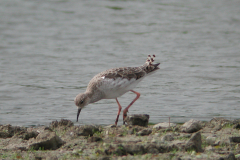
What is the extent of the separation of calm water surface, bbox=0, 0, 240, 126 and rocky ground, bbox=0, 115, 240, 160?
163 centimetres

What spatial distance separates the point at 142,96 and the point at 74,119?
2787mm

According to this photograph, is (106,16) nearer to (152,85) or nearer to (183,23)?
(183,23)

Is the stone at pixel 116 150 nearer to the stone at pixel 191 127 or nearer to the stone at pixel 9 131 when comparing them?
the stone at pixel 191 127

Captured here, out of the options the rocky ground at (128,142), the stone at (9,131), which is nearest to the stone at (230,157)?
the rocky ground at (128,142)

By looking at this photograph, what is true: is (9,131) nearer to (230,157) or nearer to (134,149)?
(134,149)

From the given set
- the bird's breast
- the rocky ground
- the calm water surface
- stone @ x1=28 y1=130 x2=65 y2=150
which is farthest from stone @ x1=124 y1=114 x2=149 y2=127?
stone @ x1=28 y1=130 x2=65 y2=150

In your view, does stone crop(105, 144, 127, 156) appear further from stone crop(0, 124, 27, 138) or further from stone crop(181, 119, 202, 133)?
stone crop(0, 124, 27, 138)

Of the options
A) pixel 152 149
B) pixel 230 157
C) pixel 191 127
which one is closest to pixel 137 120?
pixel 191 127

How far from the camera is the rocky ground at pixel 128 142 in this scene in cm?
662

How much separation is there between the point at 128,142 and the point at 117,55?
10.5m

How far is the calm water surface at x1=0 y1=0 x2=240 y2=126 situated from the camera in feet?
37.8

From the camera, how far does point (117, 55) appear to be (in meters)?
17.6

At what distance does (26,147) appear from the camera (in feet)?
24.8

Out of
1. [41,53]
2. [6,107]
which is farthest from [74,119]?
[41,53]
